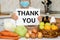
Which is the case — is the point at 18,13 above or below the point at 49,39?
above

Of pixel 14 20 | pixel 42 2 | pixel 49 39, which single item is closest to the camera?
pixel 49 39

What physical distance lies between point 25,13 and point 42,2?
188 cm

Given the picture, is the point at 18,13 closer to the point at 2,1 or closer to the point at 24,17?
the point at 24,17

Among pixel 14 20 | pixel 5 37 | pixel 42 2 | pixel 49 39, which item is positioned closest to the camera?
pixel 5 37

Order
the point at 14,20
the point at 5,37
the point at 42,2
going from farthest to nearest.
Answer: the point at 42,2
the point at 14,20
the point at 5,37

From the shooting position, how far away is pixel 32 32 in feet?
4.80

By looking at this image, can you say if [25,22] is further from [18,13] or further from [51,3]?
[51,3]

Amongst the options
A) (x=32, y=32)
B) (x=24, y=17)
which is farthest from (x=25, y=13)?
(x=32, y=32)

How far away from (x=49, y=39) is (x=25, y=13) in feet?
1.25

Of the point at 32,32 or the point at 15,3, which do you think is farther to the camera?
the point at 15,3

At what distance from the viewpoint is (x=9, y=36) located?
4.30 ft

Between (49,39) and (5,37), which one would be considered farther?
(49,39)

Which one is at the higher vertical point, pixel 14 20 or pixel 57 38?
pixel 14 20

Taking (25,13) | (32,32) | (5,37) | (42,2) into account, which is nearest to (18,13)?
(25,13)
